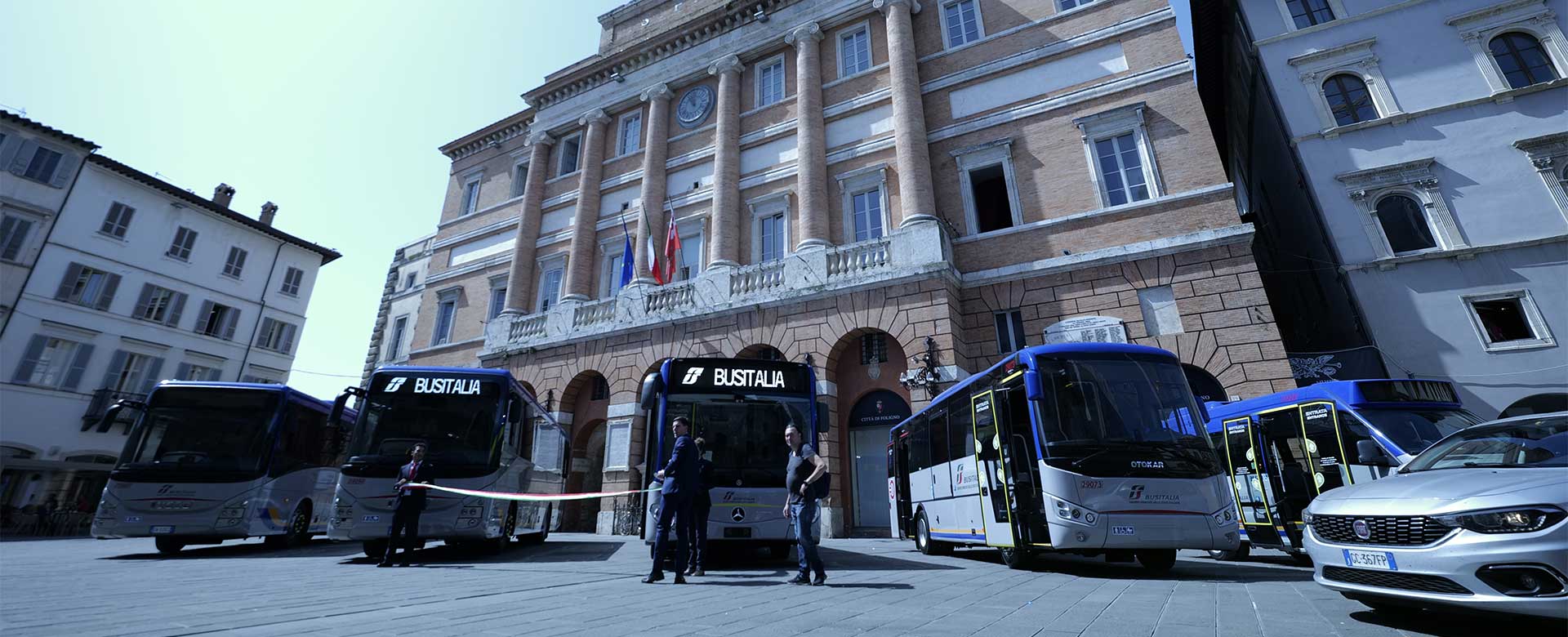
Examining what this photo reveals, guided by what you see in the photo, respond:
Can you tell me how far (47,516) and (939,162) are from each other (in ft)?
98.2

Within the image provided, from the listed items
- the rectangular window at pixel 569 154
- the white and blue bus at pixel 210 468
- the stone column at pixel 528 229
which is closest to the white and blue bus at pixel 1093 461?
the white and blue bus at pixel 210 468

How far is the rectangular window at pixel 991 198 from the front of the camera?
1689 centimetres

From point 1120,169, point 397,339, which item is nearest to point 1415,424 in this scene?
point 1120,169

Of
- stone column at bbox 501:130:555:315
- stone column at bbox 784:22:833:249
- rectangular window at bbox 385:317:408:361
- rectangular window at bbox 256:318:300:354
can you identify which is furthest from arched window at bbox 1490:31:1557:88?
rectangular window at bbox 256:318:300:354

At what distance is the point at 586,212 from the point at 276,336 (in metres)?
22.0

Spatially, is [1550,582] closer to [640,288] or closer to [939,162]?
[939,162]

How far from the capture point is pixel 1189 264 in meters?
13.5

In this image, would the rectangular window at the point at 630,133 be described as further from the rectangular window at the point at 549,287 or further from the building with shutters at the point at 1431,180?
the building with shutters at the point at 1431,180

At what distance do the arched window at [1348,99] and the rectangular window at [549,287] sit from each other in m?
22.7

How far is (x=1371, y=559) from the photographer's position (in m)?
4.03

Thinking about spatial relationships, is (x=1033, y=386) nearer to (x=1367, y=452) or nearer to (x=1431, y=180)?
(x=1367, y=452)

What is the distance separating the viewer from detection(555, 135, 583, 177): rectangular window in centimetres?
2397

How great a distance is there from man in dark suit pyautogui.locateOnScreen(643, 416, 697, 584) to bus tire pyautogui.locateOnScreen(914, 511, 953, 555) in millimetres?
5198

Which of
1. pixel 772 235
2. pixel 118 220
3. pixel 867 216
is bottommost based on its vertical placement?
pixel 867 216
